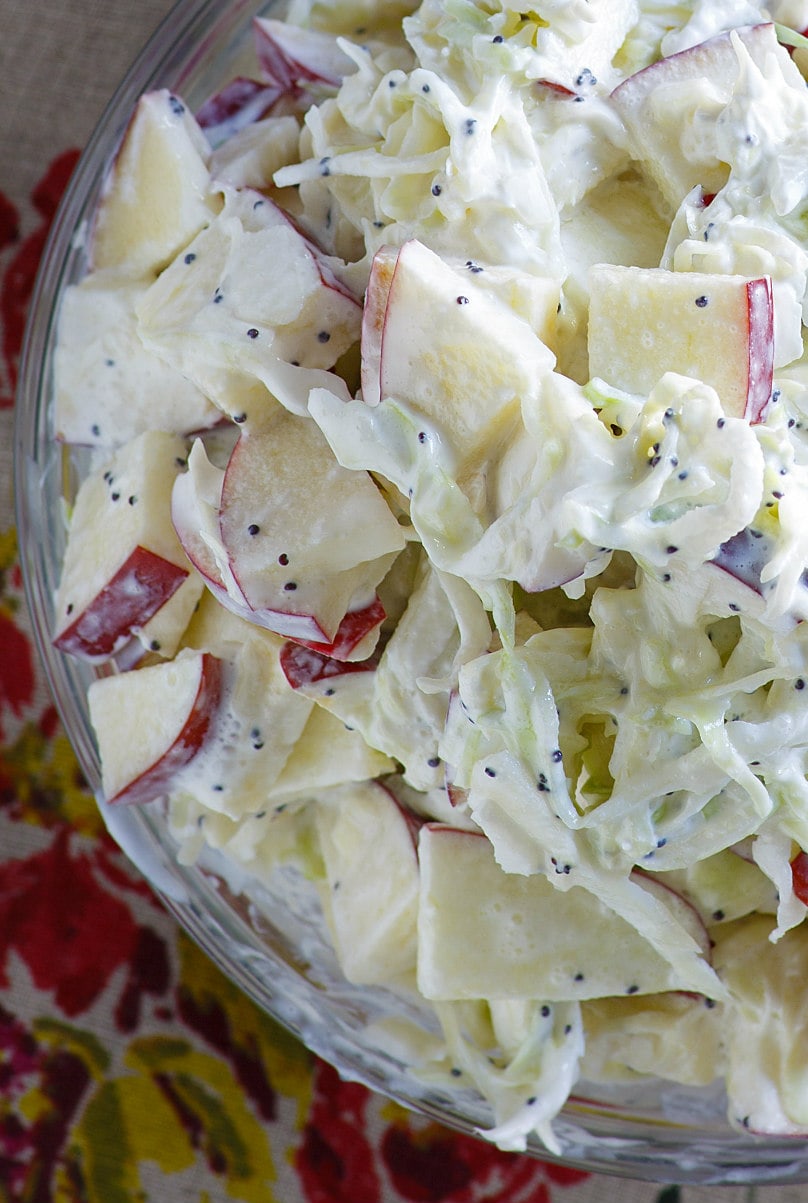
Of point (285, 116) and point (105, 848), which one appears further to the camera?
point (105, 848)

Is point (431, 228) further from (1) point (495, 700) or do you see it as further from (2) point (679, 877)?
(2) point (679, 877)

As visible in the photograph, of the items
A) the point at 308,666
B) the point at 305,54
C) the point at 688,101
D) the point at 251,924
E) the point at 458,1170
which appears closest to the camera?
the point at 688,101

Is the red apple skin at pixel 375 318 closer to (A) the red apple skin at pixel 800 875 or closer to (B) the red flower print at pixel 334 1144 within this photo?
(A) the red apple skin at pixel 800 875

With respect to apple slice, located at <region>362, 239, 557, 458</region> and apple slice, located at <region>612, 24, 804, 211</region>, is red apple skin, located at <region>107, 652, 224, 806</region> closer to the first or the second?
apple slice, located at <region>362, 239, 557, 458</region>

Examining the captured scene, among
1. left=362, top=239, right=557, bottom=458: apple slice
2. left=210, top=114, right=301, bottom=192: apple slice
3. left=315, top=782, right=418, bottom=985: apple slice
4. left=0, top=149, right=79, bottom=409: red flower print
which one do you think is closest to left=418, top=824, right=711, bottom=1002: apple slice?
left=315, top=782, right=418, bottom=985: apple slice

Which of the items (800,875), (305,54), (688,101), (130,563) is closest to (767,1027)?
(800,875)

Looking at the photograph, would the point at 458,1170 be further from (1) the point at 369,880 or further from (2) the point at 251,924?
(1) the point at 369,880

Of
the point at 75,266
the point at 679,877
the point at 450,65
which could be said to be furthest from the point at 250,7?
the point at 679,877
